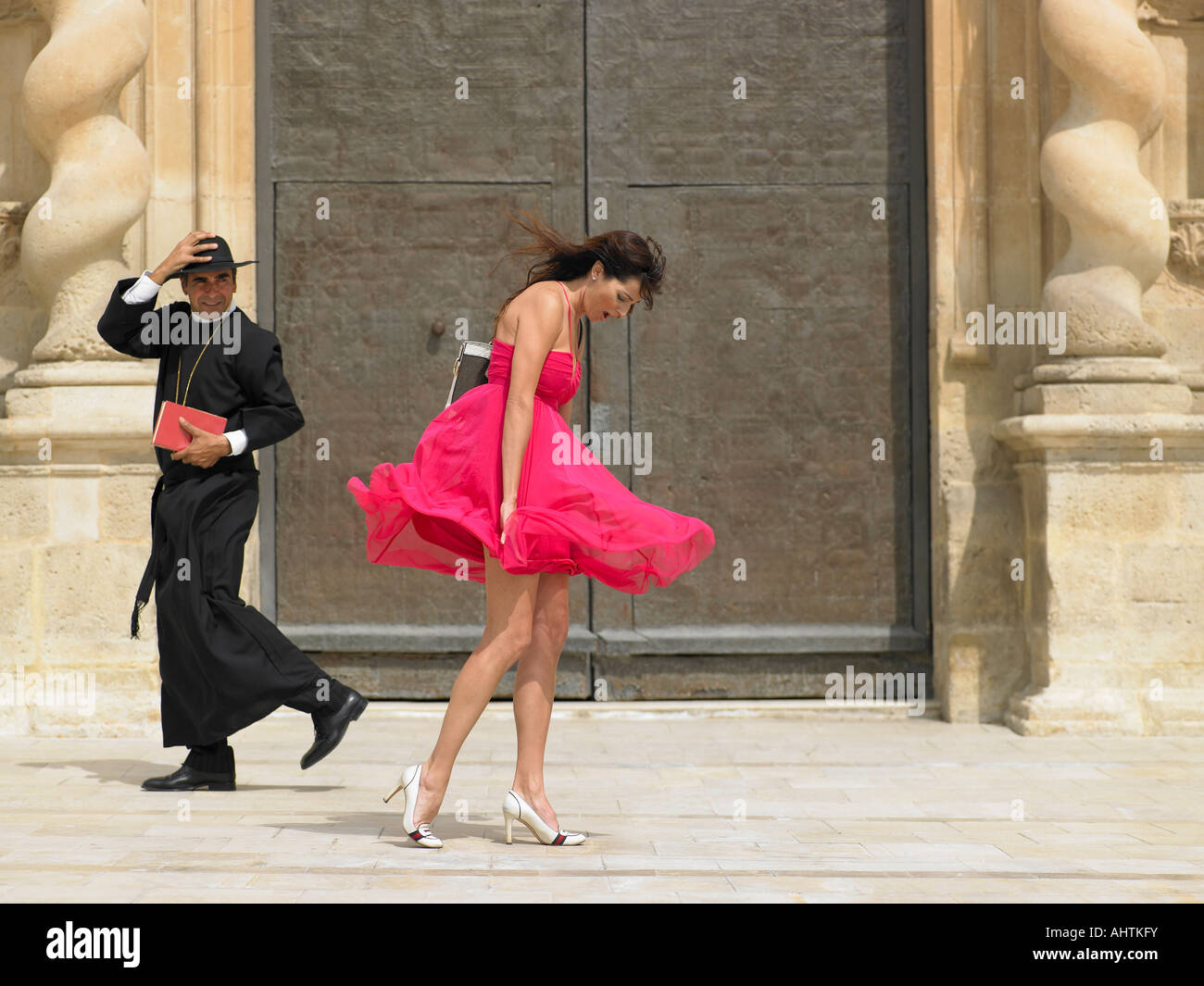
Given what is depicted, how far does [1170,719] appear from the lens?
6.98 m

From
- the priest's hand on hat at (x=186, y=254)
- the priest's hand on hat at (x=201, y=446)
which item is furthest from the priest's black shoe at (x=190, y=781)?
the priest's hand on hat at (x=186, y=254)

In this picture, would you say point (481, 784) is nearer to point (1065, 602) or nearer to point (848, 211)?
point (1065, 602)

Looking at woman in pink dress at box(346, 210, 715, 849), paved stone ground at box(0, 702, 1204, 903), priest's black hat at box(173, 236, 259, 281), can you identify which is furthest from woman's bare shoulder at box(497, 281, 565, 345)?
paved stone ground at box(0, 702, 1204, 903)

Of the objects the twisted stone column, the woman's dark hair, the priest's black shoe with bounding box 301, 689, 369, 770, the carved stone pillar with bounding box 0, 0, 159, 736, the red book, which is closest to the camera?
the woman's dark hair

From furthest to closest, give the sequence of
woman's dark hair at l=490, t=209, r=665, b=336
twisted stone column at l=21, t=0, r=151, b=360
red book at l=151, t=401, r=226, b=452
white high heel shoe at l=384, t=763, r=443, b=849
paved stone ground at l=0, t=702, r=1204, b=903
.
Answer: twisted stone column at l=21, t=0, r=151, b=360 < red book at l=151, t=401, r=226, b=452 < woman's dark hair at l=490, t=209, r=665, b=336 < white high heel shoe at l=384, t=763, r=443, b=849 < paved stone ground at l=0, t=702, r=1204, b=903

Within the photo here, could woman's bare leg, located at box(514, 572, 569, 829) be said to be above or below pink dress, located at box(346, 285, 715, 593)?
below

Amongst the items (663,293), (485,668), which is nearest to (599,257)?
(485,668)

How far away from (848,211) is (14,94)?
14.0ft

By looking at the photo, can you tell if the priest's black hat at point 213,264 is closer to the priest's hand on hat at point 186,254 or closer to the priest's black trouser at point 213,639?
the priest's hand on hat at point 186,254

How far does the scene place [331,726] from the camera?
549 cm

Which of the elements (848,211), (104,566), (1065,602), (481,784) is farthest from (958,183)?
(104,566)

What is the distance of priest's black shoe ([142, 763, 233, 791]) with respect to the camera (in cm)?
560

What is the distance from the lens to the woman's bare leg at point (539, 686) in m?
4.60

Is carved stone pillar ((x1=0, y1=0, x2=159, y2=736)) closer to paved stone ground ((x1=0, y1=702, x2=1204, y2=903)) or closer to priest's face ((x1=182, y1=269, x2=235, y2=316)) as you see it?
paved stone ground ((x1=0, y1=702, x2=1204, y2=903))
